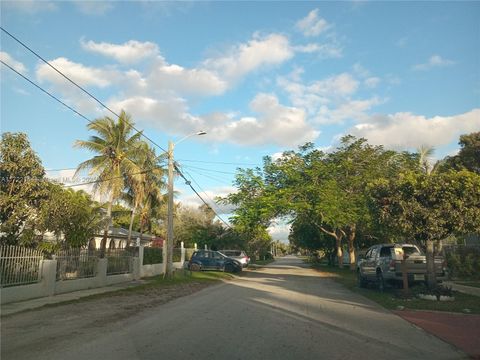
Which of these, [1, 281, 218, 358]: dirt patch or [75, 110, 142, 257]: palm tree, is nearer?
[1, 281, 218, 358]: dirt patch

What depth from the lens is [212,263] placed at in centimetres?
3394

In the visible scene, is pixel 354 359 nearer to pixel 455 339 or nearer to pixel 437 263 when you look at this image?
pixel 455 339

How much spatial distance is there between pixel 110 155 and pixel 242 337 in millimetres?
25115

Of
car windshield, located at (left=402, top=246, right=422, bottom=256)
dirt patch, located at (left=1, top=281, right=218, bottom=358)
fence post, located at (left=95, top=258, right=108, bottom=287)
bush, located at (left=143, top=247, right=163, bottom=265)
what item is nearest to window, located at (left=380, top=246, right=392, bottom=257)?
car windshield, located at (left=402, top=246, right=422, bottom=256)

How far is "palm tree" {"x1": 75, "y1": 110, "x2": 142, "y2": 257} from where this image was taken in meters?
30.5

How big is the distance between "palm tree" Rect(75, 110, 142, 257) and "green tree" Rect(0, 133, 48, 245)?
499 inches

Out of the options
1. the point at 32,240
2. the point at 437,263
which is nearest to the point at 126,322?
the point at 32,240

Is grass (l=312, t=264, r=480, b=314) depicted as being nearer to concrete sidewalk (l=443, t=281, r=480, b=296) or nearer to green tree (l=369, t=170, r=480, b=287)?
concrete sidewalk (l=443, t=281, r=480, b=296)

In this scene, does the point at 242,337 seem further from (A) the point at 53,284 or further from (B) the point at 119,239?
(B) the point at 119,239

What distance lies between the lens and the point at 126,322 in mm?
10477

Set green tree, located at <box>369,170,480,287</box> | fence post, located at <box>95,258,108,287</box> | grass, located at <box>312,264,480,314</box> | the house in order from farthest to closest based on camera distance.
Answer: the house < fence post, located at <box>95,258,108,287</box> < green tree, located at <box>369,170,480,287</box> < grass, located at <box>312,264,480,314</box>

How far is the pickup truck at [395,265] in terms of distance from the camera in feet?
54.4

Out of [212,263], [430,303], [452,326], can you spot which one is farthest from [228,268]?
[452,326]

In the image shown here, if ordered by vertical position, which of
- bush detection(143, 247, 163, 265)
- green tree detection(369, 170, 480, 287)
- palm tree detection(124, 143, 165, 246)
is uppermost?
palm tree detection(124, 143, 165, 246)
